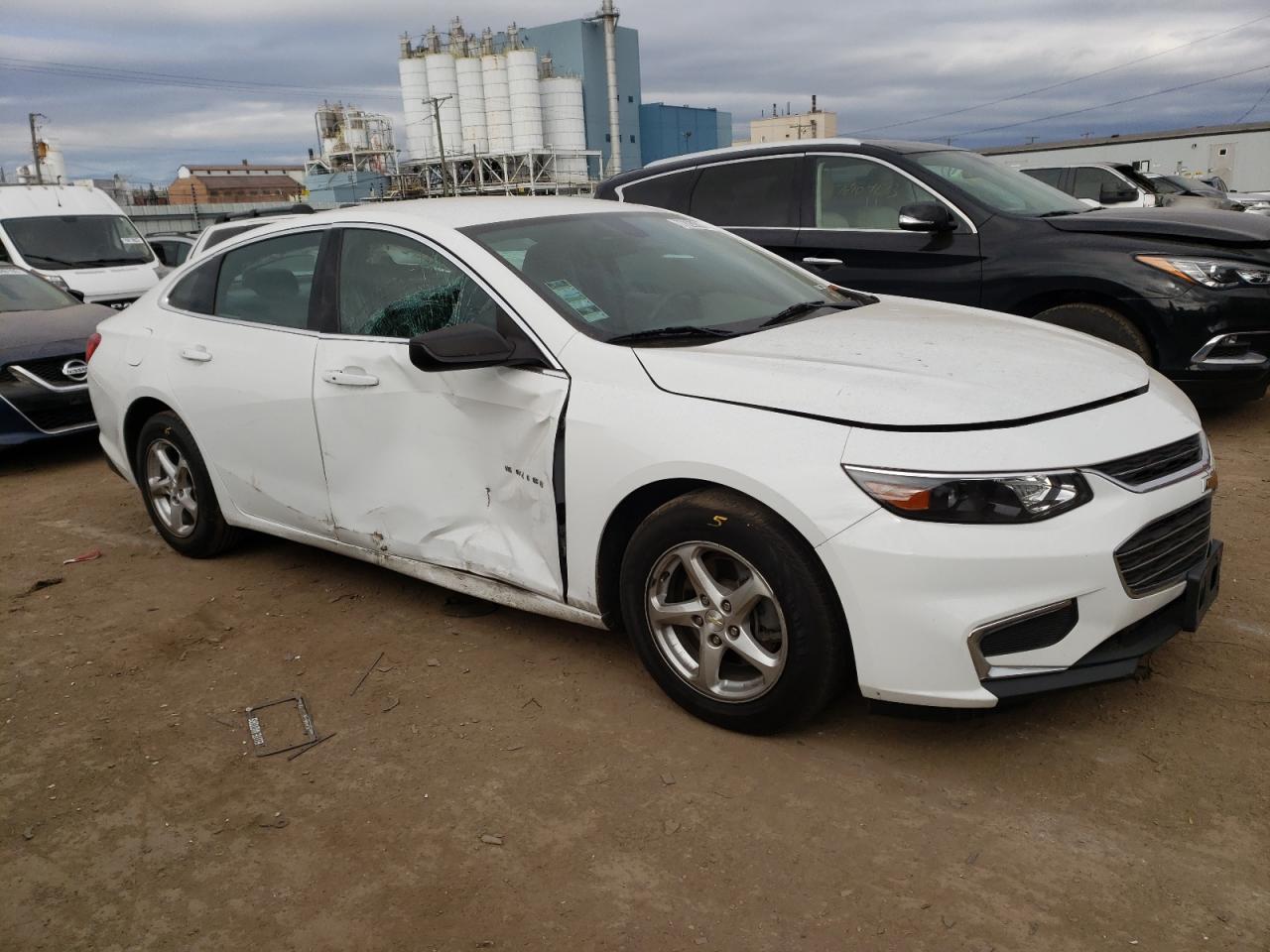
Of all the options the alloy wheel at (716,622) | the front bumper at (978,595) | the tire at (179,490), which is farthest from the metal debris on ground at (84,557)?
the front bumper at (978,595)

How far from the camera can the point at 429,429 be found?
3.64 metres

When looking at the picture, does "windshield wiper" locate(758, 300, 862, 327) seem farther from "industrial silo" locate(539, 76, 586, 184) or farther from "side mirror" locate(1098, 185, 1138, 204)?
"industrial silo" locate(539, 76, 586, 184)

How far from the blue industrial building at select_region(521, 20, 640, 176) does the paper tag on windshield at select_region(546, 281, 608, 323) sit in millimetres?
59919

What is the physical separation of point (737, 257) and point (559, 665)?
182 centimetres

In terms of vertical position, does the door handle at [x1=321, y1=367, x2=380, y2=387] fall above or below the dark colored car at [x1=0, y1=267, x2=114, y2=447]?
above

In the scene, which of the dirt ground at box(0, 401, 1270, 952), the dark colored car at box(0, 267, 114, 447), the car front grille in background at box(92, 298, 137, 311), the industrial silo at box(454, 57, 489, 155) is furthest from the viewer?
the industrial silo at box(454, 57, 489, 155)

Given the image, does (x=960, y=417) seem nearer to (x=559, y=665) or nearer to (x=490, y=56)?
(x=559, y=665)

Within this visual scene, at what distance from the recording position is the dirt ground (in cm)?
237

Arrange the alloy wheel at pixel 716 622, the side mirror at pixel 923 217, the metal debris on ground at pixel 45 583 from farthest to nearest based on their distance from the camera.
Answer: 1. the side mirror at pixel 923 217
2. the metal debris on ground at pixel 45 583
3. the alloy wheel at pixel 716 622

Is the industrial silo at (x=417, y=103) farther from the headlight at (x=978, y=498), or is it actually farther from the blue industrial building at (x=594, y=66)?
the headlight at (x=978, y=498)

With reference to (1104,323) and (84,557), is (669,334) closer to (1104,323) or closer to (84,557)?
(84,557)

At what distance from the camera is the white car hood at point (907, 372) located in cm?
273

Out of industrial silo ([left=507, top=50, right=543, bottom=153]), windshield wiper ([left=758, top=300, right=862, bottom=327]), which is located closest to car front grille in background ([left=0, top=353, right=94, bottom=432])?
windshield wiper ([left=758, top=300, right=862, bottom=327])

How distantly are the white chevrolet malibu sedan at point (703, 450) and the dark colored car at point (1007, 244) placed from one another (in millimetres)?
2405
